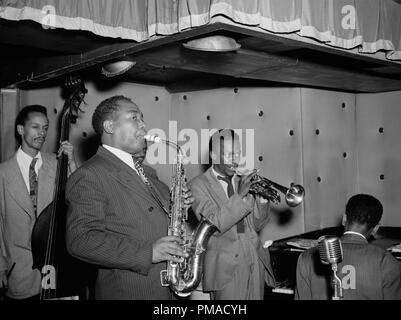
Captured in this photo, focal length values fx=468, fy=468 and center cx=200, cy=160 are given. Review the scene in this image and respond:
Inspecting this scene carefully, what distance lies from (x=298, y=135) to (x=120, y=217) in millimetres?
3560

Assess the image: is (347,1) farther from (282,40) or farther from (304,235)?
(304,235)

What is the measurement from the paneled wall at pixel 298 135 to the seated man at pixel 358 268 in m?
2.95

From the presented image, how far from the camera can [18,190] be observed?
12.9 ft

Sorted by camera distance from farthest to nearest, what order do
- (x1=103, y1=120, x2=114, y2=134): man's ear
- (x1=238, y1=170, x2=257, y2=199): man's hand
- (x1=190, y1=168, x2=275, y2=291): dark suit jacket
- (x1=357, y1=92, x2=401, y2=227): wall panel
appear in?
(x1=357, y1=92, x2=401, y2=227): wall panel
(x1=238, y1=170, x2=257, y2=199): man's hand
(x1=190, y1=168, x2=275, y2=291): dark suit jacket
(x1=103, y1=120, x2=114, y2=134): man's ear

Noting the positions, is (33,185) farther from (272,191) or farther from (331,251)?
(331,251)

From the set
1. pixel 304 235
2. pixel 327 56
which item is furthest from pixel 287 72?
pixel 304 235

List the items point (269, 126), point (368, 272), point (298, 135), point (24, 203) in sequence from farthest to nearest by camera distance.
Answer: point (269, 126) → point (298, 135) → point (24, 203) → point (368, 272)

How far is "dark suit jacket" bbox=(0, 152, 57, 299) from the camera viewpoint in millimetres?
3824

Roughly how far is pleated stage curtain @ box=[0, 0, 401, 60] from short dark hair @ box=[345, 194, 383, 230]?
128 centimetres

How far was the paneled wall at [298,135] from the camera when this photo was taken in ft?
19.2

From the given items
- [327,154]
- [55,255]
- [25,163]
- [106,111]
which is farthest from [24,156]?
[327,154]

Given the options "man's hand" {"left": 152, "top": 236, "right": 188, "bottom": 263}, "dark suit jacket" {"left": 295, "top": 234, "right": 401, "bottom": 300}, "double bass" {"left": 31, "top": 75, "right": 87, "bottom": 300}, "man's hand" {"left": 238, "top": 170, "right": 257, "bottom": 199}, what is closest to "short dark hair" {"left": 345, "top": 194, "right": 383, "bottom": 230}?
"dark suit jacket" {"left": 295, "top": 234, "right": 401, "bottom": 300}

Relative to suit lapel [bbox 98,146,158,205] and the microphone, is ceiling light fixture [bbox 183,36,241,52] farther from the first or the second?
the microphone

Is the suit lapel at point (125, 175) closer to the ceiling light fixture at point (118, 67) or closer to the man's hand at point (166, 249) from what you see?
the man's hand at point (166, 249)
